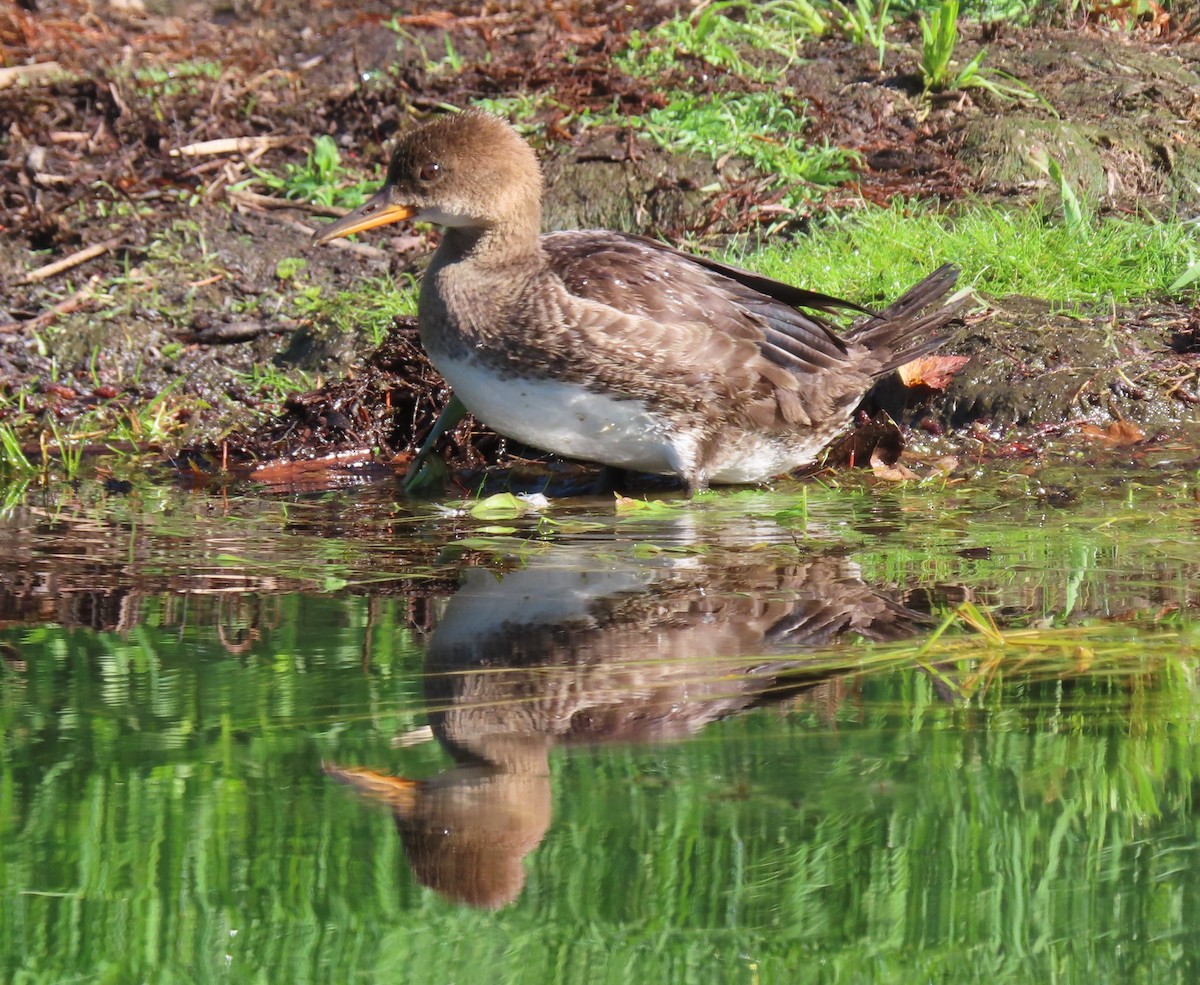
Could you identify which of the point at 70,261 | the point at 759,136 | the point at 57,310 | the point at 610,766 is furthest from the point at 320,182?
the point at 610,766

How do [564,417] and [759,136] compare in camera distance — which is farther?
[759,136]

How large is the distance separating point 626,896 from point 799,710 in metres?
0.83

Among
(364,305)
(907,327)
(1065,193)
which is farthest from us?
(364,305)

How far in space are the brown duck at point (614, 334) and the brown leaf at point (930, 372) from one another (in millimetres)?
190

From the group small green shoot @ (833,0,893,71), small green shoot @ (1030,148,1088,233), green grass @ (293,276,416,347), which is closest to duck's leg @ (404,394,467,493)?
green grass @ (293,276,416,347)

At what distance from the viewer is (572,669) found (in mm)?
3486

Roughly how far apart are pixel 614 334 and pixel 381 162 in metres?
3.45

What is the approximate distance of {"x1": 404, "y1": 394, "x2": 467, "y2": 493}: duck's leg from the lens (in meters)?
6.08

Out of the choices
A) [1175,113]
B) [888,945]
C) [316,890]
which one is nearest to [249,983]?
[316,890]

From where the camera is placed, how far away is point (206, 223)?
26.8ft

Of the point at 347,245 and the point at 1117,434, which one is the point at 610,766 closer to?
the point at 1117,434

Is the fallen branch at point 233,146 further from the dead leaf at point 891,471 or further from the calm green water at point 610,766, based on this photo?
the calm green water at point 610,766

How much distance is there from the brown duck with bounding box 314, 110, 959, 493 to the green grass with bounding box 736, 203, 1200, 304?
734mm

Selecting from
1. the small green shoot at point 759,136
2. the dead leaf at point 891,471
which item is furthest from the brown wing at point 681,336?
the small green shoot at point 759,136
